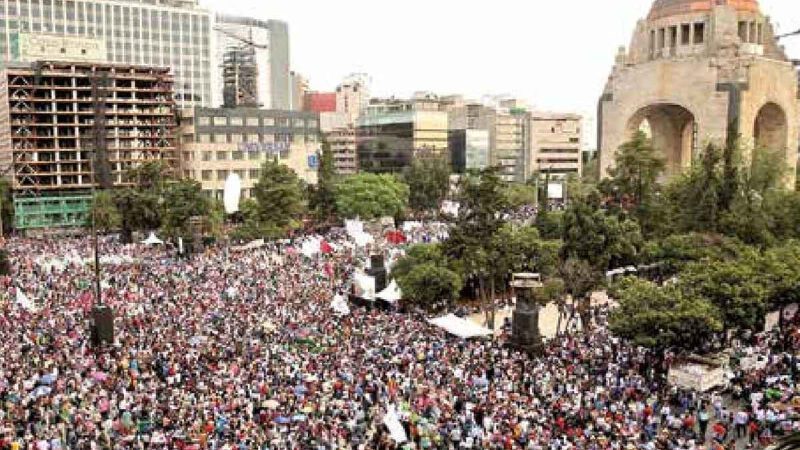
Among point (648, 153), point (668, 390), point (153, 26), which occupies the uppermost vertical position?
point (153, 26)

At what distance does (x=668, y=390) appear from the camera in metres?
22.6

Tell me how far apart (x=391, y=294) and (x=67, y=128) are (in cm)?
5842

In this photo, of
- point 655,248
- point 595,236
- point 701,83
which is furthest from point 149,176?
point 701,83

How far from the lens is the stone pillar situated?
2788 cm

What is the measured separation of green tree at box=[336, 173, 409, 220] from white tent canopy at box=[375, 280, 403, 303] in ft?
120

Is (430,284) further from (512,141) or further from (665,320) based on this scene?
(512,141)

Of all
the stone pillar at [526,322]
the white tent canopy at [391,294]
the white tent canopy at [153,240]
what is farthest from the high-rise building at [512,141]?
the stone pillar at [526,322]

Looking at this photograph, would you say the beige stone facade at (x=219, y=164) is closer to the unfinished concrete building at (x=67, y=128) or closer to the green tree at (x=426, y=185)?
the unfinished concrete building at (x=67, y=128)

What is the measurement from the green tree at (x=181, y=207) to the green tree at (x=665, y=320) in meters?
37.7

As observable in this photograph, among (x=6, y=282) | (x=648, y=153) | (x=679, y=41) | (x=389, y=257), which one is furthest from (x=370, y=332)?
(x=679, y=41)

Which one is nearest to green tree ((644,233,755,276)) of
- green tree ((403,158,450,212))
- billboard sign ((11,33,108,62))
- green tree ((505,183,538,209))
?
green tree ((505,183,538,209))

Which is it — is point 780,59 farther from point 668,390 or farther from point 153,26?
point 153,26

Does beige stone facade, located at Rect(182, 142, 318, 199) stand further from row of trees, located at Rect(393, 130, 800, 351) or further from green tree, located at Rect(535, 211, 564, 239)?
row of trees, located at Rect(393, 130, 800, 351)

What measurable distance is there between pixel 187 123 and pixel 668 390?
74247mm
